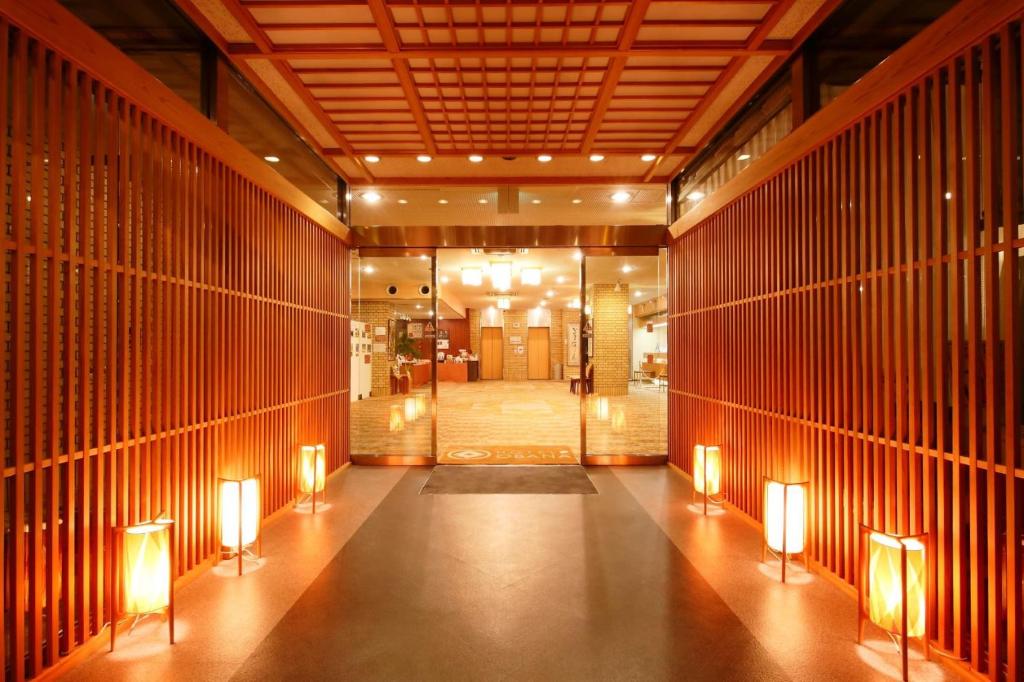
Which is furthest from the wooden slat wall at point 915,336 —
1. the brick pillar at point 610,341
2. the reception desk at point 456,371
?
the reception desk at point 456,371

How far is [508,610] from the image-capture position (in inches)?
108

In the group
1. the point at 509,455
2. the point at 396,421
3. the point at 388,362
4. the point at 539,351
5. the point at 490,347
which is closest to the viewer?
the point at 509,455

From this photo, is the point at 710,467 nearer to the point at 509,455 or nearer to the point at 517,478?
the point at 517,478

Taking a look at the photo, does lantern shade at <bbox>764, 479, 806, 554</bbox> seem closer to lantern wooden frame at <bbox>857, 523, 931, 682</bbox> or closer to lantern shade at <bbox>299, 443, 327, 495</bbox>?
lantern wooden frame at <bbox>857, 523, 931, 682</bbox>

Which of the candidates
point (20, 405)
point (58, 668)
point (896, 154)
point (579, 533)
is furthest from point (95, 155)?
point (896, 154)

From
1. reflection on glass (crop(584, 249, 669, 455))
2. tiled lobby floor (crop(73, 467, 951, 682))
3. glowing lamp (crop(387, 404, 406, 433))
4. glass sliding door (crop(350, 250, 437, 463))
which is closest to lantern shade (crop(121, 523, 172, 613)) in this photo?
tiled lobby floor (crop(73, 467, 951, 682))

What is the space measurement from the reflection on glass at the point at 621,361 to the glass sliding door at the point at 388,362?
2972mm

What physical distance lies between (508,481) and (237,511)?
2712 mm

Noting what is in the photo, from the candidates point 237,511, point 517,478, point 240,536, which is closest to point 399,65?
point 237,511

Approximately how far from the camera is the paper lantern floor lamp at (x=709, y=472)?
447 cm

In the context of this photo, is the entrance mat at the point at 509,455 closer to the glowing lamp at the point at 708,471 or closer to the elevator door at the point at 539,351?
the glowing lamp at the point at 708,471

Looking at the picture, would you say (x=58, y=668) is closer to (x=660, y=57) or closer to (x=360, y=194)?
(x=660, y=57)

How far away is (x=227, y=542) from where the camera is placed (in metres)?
3.35

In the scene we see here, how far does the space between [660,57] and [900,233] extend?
1824 millimetres
